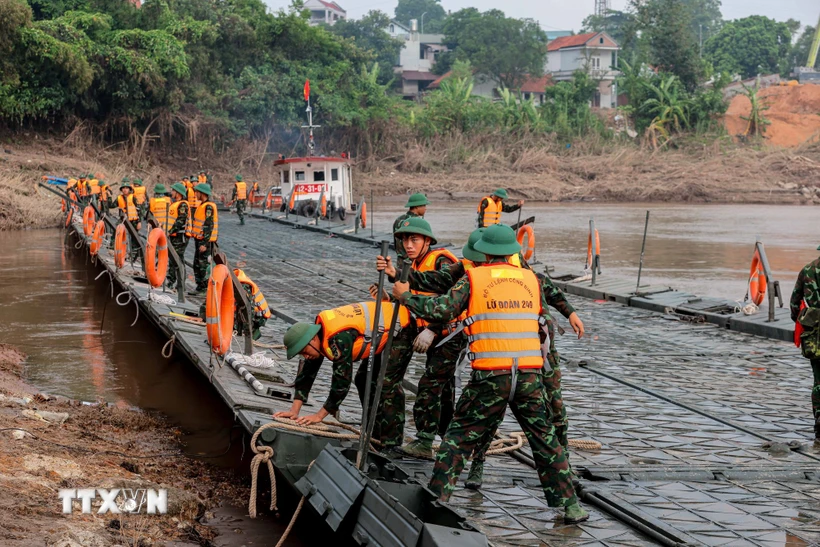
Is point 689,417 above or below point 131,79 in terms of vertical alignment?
below

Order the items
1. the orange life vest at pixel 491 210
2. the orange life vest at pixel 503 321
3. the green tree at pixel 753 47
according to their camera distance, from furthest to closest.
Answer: the green tree at pixel 753 47 < the orange life vest at pixel 491 210 < the orange life vest at pixel 503 321

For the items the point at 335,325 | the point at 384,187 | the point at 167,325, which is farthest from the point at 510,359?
the point at 384,187

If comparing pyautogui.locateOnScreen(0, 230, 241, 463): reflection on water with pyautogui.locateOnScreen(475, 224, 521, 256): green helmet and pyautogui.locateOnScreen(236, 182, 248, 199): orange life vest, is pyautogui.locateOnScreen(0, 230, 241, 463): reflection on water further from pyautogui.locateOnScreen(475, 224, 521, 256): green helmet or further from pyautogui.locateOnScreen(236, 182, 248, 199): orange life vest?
pyautogui.locateOnScreen(236, 182, 248, 199): orange life vest

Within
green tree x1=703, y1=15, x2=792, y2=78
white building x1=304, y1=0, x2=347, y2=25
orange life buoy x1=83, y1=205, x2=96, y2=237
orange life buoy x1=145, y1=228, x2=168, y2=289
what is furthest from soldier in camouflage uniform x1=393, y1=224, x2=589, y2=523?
white building x1=304, y1=0, x2=347, y2=25

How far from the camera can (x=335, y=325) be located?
6.22m

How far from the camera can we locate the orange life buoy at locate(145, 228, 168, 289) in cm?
1299

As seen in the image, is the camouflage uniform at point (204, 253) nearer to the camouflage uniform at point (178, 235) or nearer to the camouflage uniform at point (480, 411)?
the camouflage uniform at point (178, 235)

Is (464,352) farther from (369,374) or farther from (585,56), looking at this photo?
(585,56)

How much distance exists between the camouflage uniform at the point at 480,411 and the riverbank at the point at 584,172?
40.2 m

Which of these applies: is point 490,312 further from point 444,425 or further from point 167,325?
point 167,325

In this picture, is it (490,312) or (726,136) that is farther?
(726,136)

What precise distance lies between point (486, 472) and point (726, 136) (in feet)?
182

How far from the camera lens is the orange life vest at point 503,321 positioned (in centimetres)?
538

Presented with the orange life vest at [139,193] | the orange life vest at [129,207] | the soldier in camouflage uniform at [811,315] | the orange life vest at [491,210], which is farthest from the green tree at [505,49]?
the soldier in camouflage uniform at [811,315]
